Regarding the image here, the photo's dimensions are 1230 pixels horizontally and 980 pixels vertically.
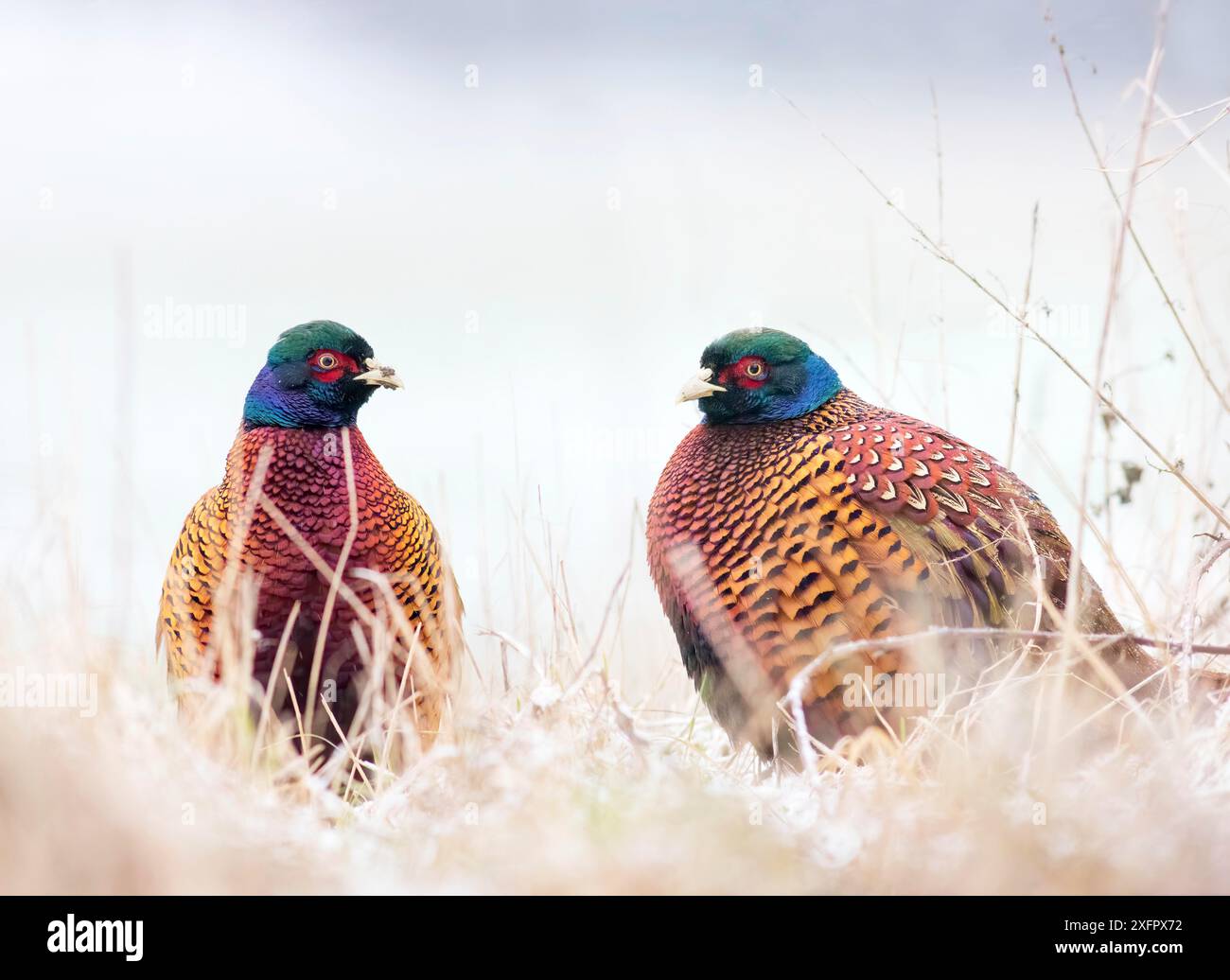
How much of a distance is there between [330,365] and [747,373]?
55.9 inches

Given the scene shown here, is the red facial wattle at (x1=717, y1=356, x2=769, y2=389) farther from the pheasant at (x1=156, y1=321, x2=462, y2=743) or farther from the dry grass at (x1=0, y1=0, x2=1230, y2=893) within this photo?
the pheasant at (x1=156, y1=321, x2=462, y2=743)

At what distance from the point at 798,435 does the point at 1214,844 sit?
76.4 inches

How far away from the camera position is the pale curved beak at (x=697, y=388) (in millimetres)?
4098

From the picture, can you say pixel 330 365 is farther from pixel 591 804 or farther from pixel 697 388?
pixel 591 804

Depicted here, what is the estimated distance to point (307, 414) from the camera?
4223 millimetres

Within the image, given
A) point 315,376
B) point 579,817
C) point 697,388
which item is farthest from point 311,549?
point 579,817

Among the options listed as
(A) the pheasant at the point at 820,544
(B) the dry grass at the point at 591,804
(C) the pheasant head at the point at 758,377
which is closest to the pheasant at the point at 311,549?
(B) the dry grass at the point at 591,804

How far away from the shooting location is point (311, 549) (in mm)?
3951

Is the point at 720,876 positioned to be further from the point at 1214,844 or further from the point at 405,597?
the point at 405,597

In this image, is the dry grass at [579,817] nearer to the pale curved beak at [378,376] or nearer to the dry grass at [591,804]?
the dry grass at [591,804]

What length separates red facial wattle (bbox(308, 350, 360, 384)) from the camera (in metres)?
4.18

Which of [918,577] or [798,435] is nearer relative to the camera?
[918,577]

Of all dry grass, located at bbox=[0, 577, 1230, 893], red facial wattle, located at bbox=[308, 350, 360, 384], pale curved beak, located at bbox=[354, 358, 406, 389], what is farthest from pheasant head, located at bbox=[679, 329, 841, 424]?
dry grass, located at bbox=[0, 577, 1230, 893]
